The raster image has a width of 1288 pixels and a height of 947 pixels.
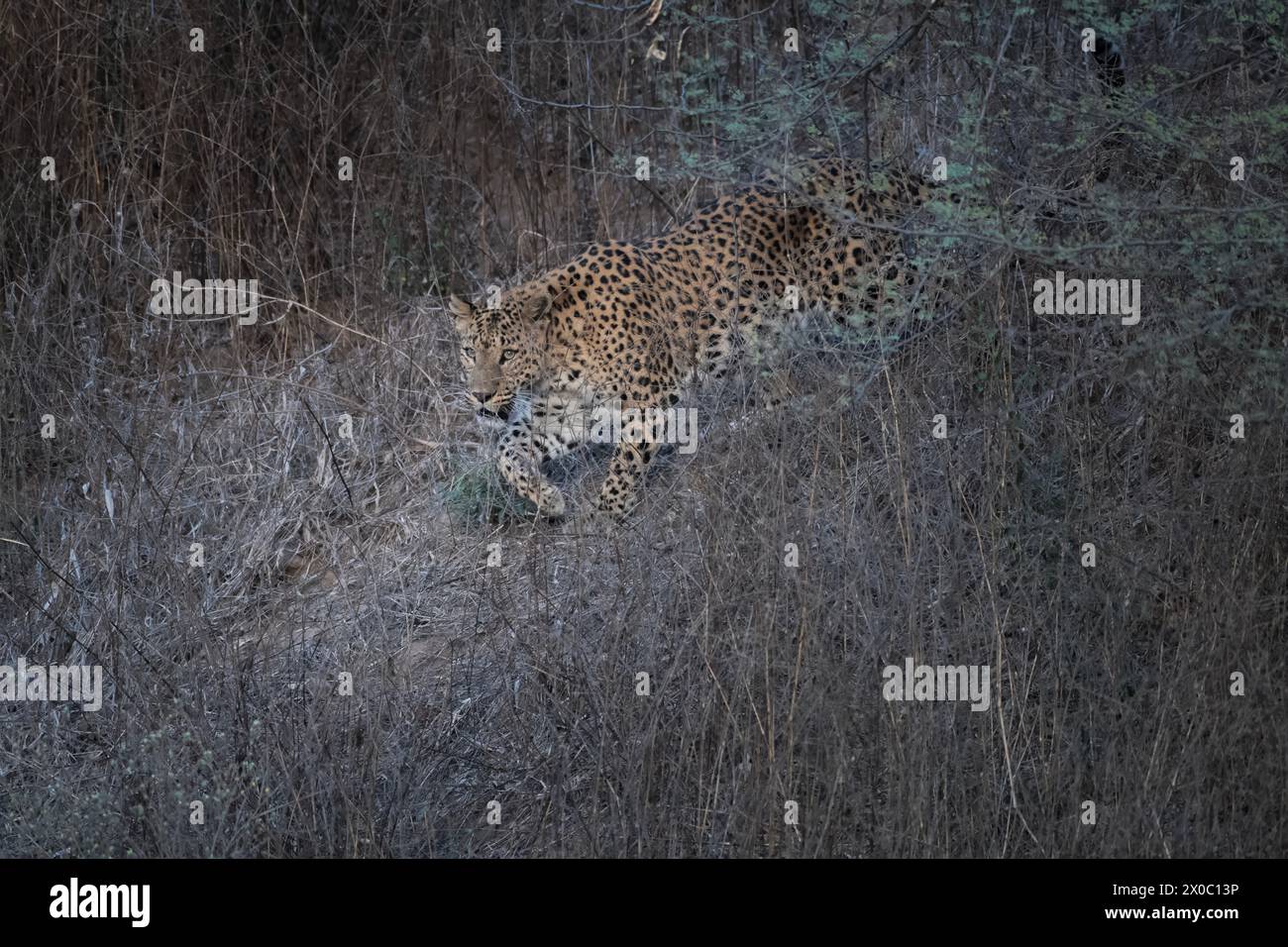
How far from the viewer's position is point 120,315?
23.4 ft

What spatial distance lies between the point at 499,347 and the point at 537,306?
0.26 metres

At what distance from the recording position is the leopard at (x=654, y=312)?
6469 mm

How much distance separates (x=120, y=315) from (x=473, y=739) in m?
3.40

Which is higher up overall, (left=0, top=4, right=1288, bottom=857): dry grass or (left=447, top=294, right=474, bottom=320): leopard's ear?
(left=447, top=294, right=474, bottom=320): leopard's ear

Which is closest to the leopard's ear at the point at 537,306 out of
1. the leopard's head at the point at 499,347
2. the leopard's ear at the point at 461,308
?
the leopard's head at the point at 499,347

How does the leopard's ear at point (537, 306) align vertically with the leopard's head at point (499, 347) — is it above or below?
above

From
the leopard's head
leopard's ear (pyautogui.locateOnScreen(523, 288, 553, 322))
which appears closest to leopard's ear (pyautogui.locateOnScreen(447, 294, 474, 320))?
the leopard's head

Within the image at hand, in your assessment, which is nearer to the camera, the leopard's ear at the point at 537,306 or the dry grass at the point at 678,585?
the dry grass at the point at 678,585

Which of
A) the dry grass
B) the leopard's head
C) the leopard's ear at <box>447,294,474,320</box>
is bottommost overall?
the dry grass

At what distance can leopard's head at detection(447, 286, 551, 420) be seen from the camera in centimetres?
642

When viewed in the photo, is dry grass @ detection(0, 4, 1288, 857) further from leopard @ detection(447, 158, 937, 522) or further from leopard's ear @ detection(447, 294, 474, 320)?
leopard's ear @ detection(447, 294, 474, 320)

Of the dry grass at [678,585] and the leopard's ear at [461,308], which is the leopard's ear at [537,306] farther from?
the dry grass at [678,585]

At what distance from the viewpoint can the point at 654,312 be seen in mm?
6828

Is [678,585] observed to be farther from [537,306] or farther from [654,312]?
[654,312]
